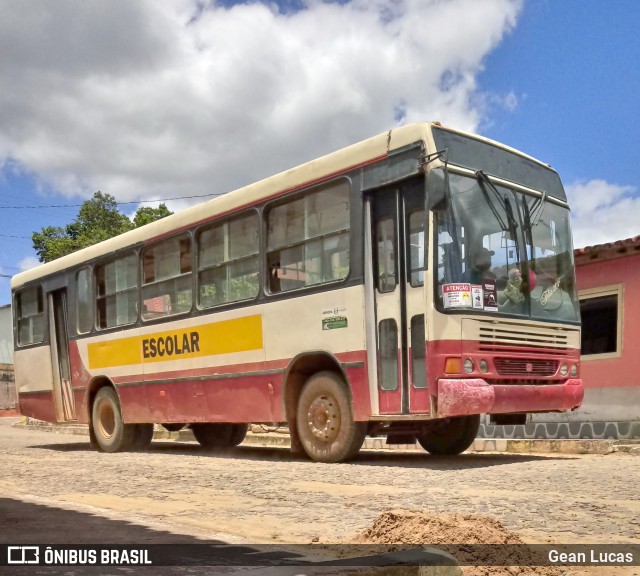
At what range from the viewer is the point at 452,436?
1054cm

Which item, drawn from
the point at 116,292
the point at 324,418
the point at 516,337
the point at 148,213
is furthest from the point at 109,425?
the point at 148,213

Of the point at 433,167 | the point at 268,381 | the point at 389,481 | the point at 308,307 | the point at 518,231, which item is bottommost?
the point at 389,481

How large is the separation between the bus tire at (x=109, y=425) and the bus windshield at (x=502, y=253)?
6.93m

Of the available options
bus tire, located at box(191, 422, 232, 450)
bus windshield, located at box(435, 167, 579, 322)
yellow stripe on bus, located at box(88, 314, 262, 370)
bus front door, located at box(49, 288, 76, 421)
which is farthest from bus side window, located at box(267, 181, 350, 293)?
bus front door, located at box(49, 288, 76, 421)

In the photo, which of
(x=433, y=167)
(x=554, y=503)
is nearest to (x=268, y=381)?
(x=433, y=167)

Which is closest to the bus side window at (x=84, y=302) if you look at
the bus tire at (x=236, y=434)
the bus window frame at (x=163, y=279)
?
the bus window frame at (x=163, y=279)

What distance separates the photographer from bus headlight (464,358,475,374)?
330 inches

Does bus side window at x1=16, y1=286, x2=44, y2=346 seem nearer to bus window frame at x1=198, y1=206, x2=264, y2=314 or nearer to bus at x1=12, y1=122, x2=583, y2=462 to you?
bus at x1=12, y1=122, x2=583, y2=462

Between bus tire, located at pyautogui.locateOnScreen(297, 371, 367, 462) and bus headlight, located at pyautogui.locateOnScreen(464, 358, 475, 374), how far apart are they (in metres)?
1.54

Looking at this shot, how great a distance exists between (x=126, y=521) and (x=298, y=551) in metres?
1.62

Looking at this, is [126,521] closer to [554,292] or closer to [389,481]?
[389,481]

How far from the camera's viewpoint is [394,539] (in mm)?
4246

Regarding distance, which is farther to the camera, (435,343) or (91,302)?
(91,302)

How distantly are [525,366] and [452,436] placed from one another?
190cm
